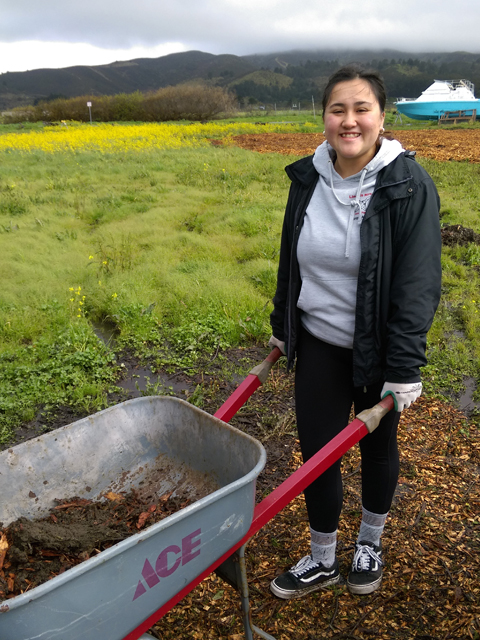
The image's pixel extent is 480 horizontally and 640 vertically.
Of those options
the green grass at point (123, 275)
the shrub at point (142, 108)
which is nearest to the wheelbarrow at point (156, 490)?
the green grass at point (123, 275)

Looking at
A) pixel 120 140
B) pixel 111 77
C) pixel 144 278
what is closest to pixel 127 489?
pixel 144 278

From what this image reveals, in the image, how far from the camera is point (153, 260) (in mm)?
6652

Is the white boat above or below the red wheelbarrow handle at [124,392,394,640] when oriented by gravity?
above

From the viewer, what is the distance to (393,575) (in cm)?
246

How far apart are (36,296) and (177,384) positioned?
2288mm

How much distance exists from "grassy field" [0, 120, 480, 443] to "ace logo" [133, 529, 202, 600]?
248 cm

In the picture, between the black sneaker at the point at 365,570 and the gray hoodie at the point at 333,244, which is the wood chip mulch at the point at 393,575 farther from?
the gray hoodie at the point at 333,244

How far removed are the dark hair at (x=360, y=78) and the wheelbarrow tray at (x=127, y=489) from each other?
1.32m

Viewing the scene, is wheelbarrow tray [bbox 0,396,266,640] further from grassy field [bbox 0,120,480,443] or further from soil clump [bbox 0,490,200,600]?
grassy field [bbox 0,120,480,443]

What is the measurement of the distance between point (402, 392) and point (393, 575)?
3.85 ft

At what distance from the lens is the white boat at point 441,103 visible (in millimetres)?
38406

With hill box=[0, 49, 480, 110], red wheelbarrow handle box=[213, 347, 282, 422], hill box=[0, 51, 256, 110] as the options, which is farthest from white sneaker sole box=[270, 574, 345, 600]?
hill box=[0, 51, 256, 110]

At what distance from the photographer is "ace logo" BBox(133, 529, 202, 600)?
1.44m

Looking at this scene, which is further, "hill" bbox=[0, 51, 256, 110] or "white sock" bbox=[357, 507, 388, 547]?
"hill" bbox=[0, 51, 256, 110]
